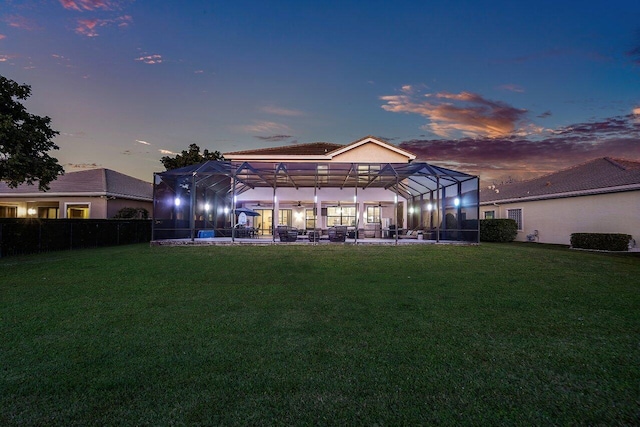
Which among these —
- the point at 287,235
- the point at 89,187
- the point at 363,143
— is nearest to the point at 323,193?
the point at 363,143

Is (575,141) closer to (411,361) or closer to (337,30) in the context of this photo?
(337,30)

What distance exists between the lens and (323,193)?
2173 cm

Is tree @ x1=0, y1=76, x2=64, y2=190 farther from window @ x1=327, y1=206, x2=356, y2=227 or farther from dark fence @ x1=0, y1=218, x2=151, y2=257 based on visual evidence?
window @ x1=327, y1=206, x2=356, y2=227

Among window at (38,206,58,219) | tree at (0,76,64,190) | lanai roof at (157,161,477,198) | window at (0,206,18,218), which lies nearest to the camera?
tree at (0,76,64,190)

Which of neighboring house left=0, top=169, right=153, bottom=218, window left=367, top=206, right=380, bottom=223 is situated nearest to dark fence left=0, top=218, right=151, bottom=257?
neighboring house left=0, top=169, right=153, bottom=218

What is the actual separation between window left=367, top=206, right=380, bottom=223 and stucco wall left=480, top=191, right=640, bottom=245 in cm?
876

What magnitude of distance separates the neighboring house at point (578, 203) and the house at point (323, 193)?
5.88m

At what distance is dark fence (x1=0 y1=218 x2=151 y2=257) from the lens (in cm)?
1263

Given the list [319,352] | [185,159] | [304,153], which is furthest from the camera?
[185,159]

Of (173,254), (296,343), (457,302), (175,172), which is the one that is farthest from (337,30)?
(296,343)

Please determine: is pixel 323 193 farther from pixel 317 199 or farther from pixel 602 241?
pixel 602 241

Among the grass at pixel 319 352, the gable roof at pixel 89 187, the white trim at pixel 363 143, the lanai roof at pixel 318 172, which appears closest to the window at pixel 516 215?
the lanai roof at pixel 318 172

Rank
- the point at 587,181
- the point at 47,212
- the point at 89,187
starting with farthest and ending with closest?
the point at 47,212, the point at 89,187, the point at 587,181

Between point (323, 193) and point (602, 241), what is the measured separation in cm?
1407
